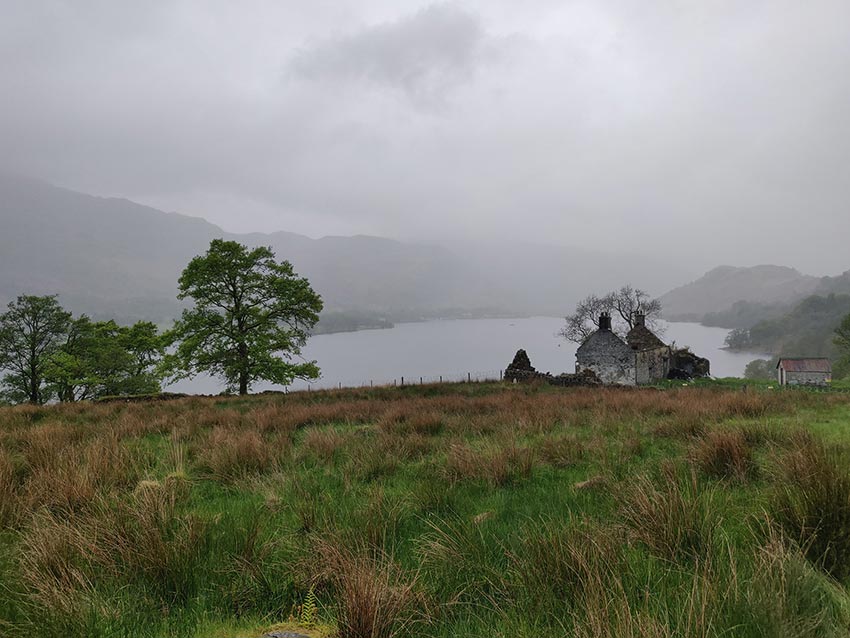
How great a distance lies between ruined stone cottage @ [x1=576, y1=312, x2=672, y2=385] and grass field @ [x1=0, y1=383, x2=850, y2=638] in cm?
3790

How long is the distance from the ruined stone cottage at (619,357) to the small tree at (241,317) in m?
28.0

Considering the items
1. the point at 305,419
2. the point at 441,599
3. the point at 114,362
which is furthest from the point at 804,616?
the point at 114,362

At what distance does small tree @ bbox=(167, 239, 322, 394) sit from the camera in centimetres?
2523

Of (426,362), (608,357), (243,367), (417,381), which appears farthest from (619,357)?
(426,362)

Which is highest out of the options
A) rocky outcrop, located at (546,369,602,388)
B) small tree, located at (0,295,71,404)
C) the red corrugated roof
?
small tree, located at (0,295,71,404)

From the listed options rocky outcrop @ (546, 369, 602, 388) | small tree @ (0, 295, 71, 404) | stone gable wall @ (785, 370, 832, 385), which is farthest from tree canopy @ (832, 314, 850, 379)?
small tree @ (0, 295, 71, 404)

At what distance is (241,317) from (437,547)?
27.0m

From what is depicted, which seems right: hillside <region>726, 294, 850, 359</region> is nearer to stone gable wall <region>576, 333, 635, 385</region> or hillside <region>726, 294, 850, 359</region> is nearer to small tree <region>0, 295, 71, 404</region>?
stone gable wall <region>576, 333, 635, 385</region>

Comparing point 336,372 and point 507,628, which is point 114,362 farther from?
point 336,372

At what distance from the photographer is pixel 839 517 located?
281cm

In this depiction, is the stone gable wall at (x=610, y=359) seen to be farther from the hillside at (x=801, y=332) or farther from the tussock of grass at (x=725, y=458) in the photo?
the hillside at (x=801, y=332)

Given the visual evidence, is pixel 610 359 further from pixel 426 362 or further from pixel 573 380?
pixel 426 362

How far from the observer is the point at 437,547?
298 centimetres

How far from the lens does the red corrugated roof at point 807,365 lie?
50344mm
